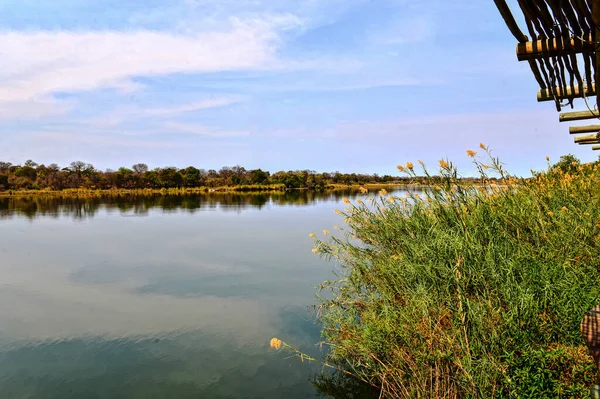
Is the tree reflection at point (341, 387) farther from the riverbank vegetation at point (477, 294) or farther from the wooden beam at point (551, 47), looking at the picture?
the wooden beam at point (551, 47)

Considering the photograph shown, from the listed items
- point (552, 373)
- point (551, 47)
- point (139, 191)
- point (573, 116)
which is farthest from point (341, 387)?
point (139, 191)

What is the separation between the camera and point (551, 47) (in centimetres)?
215

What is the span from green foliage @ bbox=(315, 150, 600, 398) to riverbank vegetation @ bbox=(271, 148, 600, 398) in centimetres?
1

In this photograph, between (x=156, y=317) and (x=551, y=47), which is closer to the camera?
(x=551, y=47)

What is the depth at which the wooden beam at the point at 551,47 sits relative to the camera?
2067mm

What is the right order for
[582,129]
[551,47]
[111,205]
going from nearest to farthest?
[551,47], [582,129], [111,205]

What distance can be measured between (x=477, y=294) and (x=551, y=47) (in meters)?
1.91

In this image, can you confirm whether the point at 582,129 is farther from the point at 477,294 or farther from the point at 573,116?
the point at 477,294

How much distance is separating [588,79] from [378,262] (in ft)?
8.54

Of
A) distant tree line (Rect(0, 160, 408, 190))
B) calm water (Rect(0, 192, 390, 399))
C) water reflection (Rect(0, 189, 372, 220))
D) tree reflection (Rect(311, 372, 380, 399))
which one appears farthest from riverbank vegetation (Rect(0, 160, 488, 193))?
tree reflection (Rect(311, 372, 380, 399))

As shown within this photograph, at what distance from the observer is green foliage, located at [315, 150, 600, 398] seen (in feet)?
9.30

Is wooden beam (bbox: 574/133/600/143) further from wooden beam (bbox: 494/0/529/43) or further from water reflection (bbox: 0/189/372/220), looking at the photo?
water reflection (bbox: 0/189/372/220)

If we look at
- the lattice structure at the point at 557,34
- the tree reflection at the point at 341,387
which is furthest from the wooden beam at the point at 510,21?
the tree reflection at the point at 341,387

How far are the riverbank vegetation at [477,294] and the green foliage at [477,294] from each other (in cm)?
1
